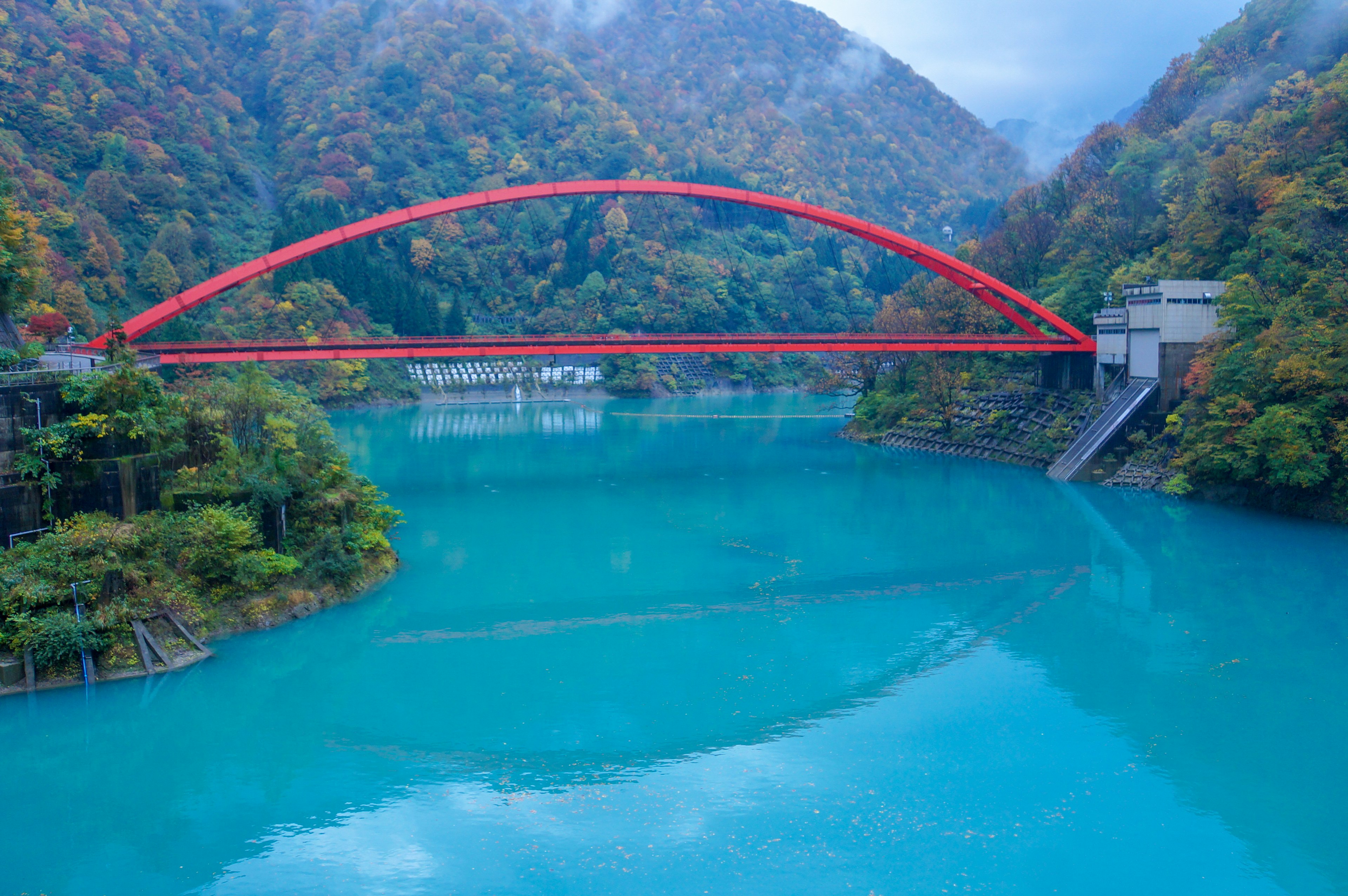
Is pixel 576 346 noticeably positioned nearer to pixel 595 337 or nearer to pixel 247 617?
pixel 595 337

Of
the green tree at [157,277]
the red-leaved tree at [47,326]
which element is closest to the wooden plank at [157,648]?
the red-leaved tree at [47,326]

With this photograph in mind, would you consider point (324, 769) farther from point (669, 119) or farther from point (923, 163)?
point (923, 163)

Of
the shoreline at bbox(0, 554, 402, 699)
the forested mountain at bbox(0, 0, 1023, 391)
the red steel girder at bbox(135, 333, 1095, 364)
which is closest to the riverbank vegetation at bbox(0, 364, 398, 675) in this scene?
the shoreline at bbox(0, 554, 402, 699)

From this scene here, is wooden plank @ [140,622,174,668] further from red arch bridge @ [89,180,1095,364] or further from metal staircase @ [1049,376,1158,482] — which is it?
metal staircase @ [1049,376,1158,482]

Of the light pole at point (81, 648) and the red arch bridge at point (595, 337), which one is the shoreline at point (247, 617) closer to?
the light pole at point (81, 648)

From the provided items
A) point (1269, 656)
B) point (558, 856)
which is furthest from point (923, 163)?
point (558, 856)

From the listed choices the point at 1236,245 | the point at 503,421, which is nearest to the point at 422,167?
the point at 503,421
